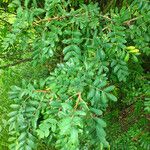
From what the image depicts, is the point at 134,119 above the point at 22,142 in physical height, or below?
below

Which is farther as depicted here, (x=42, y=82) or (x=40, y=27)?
(x=40, y=27)

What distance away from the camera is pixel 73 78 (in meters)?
1.42

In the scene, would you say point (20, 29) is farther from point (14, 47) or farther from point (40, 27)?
point (14, 47)

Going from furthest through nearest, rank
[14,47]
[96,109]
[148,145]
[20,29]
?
[14,47] < [148,145] < [20,29] < [96,109]

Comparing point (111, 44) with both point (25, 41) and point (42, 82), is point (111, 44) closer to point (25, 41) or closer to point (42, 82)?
point (42, 82)

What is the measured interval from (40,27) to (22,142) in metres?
0.65

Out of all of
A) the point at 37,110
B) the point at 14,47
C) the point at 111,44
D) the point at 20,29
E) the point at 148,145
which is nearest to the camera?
the point at 37,110

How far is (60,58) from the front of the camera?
8.61 ft

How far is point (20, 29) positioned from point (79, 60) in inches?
13.6

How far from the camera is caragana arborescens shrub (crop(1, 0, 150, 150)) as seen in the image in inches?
49.4

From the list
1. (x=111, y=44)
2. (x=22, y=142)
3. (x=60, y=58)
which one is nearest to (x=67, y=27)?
(x=111, y=44)

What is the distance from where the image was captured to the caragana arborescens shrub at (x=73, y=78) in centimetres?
125

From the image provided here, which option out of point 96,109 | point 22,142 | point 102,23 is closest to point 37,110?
point 22,142

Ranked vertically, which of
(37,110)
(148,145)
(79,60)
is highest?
(79,60)
